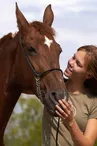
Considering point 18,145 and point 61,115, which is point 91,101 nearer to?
point 61,115

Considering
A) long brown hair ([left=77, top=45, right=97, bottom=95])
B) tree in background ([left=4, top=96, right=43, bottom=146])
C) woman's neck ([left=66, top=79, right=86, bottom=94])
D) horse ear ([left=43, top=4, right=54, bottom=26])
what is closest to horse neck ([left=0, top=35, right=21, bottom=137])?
horse ear ([left=43, top=4, right=54, bottom=26])

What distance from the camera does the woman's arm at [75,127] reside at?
4.35m

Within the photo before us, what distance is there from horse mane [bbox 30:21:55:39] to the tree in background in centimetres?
2923

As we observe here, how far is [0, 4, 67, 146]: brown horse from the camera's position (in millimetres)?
4840

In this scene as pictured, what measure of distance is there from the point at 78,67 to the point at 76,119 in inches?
23.0

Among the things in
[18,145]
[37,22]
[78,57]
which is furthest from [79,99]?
[18,145]

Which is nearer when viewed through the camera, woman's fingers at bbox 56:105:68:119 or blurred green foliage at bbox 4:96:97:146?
woman's fingers at bbox 56:105:68:119

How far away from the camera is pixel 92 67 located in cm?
500

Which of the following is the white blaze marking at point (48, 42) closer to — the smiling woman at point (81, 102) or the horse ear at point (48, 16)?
the smiling woman at point (81, 102)

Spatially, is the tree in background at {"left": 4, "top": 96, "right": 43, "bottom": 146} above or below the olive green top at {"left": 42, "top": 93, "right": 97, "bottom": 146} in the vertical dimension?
below

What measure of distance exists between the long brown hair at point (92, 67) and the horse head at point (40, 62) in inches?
12.9

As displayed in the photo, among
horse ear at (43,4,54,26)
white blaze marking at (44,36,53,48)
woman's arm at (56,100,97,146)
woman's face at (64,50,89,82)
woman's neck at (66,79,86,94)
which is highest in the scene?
horse ear at (43,4,54,26)

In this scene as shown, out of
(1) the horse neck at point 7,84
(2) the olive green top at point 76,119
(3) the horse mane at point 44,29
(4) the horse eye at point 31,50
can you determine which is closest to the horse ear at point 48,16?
(3) the horse mane at point 44,29

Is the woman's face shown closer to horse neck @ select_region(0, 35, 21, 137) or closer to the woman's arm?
the woman's arm
